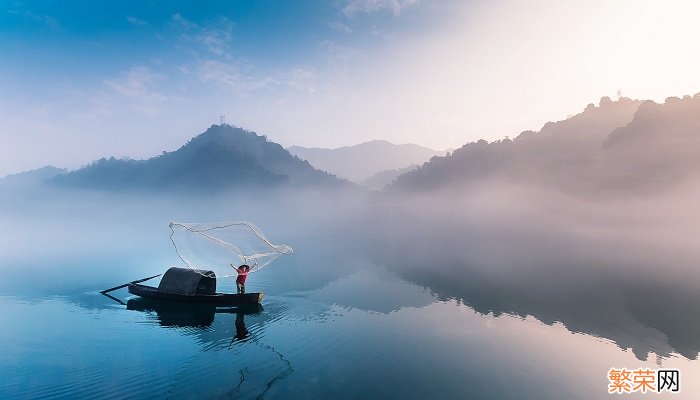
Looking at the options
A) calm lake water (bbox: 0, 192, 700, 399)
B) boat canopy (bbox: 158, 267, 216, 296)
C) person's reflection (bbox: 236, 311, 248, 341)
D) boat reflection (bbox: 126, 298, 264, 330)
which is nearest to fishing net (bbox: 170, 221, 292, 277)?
boat canopy (bbox: 158, 267, 216, 296)

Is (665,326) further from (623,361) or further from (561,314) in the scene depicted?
(623,361)

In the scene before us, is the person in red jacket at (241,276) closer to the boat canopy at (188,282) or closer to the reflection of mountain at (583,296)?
the boat canopy at (188,282)

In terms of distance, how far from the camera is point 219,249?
82438 mm

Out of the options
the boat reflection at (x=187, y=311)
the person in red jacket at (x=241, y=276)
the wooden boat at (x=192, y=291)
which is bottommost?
the boat reflection at (x=187, y=311)

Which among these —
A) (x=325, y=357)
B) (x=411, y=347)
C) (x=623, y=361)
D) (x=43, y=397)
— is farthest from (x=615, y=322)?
(x=43, y=397)

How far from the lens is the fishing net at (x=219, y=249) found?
37.2m

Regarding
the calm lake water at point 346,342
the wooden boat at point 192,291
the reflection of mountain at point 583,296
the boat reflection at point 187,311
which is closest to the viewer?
the calm lake water at point 346,342

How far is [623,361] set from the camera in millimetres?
28391

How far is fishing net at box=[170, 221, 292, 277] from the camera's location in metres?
37.2

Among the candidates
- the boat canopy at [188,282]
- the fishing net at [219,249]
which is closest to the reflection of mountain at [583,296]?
the fishing net at [219,249]

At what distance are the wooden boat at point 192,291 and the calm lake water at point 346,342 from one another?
1352mm

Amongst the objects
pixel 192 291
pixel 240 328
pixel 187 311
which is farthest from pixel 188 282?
pixel 240 328

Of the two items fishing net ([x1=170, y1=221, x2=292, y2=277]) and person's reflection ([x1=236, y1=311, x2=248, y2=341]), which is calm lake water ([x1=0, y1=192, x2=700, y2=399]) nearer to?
person's reflection ([x1=236, y1=311, x2=248, y2=341])

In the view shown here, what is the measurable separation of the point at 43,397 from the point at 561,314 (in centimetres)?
4903
